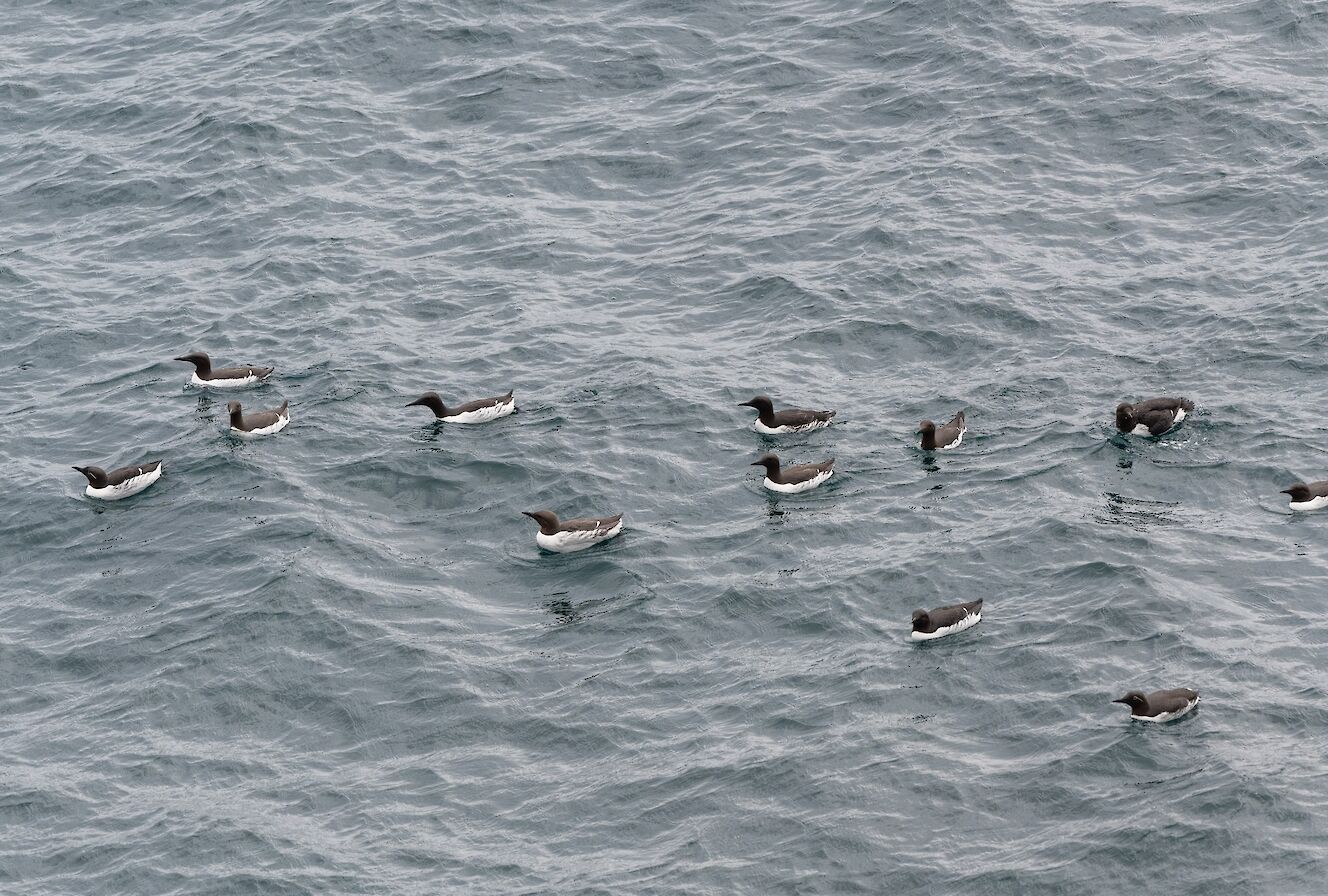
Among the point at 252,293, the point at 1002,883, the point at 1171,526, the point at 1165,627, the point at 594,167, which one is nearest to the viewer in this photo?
the point at 1002,883

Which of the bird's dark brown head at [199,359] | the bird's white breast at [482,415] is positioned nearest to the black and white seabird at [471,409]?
the bird's white breast at [482,415]

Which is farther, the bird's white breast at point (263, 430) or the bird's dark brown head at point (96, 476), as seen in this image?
the bird's white breast at point (263, 430)

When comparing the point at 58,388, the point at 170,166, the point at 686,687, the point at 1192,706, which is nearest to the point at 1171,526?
the point at 1192,706

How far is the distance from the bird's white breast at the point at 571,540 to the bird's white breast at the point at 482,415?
15.5 ft

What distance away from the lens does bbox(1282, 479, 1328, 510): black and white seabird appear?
1318 inches

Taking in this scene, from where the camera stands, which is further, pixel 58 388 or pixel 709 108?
pixel 709 108

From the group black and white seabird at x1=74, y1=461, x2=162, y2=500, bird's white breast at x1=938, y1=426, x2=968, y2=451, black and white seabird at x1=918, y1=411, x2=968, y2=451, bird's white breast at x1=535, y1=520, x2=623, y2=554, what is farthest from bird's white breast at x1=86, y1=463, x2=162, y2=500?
bird's white breast at x1=938, y1=426, x2=968, y2=451

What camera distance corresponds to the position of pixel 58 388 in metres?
41.0

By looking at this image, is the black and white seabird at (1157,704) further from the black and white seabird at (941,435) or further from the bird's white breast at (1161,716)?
the black and white seabird at (941,435)

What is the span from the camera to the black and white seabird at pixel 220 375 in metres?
40.0

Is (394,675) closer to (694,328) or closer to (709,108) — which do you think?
(694,328)

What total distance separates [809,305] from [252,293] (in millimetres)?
13243

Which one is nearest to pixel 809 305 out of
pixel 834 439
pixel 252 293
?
pixel 834 439

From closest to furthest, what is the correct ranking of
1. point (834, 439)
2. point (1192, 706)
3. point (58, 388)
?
point (1192, 706), point (834, 439), point (58, 388)
